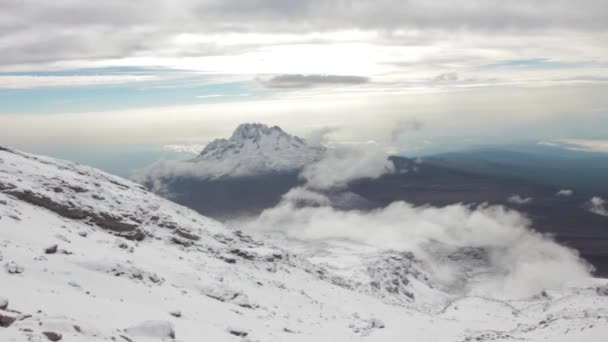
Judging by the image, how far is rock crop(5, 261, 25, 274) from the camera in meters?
32.9

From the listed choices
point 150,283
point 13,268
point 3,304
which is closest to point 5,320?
point 3,304

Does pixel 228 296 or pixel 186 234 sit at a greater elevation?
pixel 186 234

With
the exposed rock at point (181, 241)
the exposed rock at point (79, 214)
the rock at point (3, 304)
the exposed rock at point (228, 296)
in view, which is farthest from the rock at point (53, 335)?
the exposed rock at point (181, 241)

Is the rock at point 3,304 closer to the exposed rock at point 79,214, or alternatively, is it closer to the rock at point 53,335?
the rock at point 53,335

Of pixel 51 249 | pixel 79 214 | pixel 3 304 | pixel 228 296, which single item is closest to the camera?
pixel 3 304

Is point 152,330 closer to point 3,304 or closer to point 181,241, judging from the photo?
point 3,304

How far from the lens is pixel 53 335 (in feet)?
69.3

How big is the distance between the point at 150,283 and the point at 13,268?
13.8m

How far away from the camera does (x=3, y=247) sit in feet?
125

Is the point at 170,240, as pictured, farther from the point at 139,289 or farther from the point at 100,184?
the point at 139,289

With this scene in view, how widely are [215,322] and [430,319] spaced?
47355 millimetres

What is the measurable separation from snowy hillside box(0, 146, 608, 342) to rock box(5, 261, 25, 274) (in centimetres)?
8

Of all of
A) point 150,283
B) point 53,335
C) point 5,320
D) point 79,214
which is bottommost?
point 150,283

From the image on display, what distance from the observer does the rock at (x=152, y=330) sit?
89.0ft
